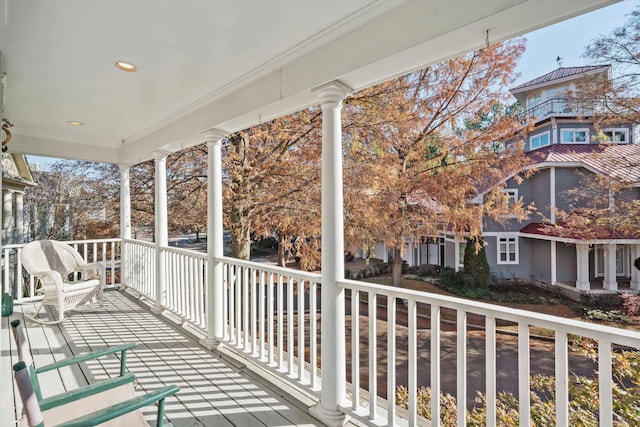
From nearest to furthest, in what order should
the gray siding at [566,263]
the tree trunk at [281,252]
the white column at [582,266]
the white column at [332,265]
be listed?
the white column at [332,265]
the white column at [582,266]
the gray siding at [566,263]
the tree trunk at [281,252]

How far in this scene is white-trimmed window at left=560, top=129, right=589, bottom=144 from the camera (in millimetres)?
4108

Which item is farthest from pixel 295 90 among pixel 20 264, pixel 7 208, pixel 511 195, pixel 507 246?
pixel 7 208

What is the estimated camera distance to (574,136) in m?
4.28

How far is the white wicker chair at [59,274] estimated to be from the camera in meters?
4.28

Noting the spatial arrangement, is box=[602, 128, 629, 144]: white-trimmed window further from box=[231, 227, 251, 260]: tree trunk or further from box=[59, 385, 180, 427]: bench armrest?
box=[231, 227, 251, 260]: tree trunk

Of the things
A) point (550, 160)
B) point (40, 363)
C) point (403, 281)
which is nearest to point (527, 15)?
point (550, 160)

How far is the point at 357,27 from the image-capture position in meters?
2.06

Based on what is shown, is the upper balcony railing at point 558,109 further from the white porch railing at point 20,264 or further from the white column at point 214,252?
the white porch railing at point 20,264

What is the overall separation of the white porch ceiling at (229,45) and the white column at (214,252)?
0.90ft

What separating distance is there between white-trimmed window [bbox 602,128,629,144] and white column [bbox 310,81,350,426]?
345 cm

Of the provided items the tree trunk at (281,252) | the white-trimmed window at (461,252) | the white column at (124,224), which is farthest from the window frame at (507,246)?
the white column at (124,224)

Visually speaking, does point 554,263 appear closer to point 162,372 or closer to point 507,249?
point 507,249

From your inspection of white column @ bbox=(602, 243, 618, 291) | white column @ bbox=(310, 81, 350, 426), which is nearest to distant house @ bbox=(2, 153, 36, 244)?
white column @ bbox=(310, 81, 350, 426)

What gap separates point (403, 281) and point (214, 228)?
5224mm
